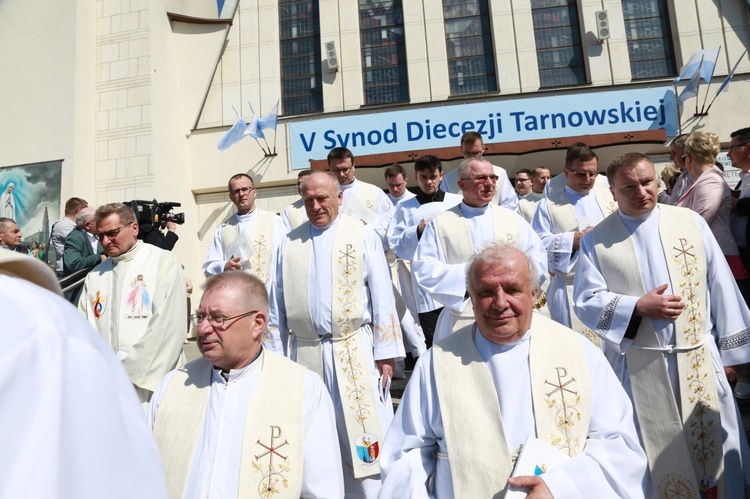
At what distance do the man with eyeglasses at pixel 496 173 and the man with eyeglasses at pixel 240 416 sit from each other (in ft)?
11.0

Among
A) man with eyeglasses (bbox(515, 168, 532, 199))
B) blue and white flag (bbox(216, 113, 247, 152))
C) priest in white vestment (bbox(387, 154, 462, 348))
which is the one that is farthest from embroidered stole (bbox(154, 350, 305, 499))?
blue and white flag (bbox(216, 113, 247, 152))

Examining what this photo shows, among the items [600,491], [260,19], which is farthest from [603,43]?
[600,491]

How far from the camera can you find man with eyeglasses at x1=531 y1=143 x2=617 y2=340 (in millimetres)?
5727

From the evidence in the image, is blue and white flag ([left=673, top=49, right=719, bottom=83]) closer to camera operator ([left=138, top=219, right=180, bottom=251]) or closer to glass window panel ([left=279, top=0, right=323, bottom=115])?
glass window panel ([left=279, top=0, right=323, bottom=115])

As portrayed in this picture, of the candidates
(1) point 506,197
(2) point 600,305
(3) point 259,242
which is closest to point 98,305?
(3) point 259,242

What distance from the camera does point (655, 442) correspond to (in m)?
3.89

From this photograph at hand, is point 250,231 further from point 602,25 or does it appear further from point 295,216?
point 602,25

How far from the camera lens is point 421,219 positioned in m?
6.60

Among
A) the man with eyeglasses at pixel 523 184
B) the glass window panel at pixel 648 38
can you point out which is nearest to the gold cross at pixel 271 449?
the man with eyeglasses at pixel 523 184

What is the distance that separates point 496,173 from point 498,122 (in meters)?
7.75

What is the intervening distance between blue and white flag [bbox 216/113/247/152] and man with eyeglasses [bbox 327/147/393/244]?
6646 millimetres

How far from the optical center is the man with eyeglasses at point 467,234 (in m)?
4.94

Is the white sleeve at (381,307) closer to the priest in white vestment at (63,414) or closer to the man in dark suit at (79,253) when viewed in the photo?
the man in dark suit at (79,253)

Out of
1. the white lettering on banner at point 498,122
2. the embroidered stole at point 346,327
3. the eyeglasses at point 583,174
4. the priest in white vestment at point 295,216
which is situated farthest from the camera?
the white lettering on banner at point 498,122
